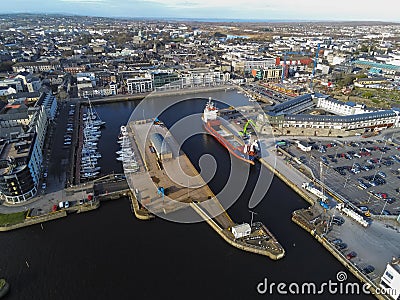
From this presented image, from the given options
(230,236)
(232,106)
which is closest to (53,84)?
(232,106)

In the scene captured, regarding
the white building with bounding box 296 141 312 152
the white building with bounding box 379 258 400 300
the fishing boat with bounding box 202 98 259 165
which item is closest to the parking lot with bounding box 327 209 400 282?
the white building with bounding box 379 258 400 300

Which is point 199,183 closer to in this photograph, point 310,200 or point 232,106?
point 310,200

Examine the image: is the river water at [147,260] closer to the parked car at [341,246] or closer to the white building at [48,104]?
the parked car at [341,246]

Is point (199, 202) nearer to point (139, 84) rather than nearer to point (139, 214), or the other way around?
point (139, 214)

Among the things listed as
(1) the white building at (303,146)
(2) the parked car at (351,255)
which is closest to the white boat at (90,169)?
(1) the white building at (303,146)

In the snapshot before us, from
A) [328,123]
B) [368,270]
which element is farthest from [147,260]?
[328,123]

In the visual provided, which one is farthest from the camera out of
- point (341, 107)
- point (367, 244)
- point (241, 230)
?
point (341, 107)

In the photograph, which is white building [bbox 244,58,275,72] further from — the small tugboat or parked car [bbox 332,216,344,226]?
the small tugboat
